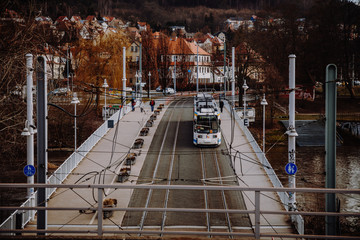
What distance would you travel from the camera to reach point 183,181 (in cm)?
2328

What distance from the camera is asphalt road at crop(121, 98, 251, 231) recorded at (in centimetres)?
1731

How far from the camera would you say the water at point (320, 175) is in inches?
837

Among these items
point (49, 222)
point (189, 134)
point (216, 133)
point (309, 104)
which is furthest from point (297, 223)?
point (309, 104)

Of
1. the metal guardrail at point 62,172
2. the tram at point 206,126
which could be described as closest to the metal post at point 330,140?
the metal guardrail at point 62,172

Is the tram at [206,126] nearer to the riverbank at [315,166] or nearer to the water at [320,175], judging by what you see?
the riverbank at [315,166]

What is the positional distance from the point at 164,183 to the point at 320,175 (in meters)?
14.4

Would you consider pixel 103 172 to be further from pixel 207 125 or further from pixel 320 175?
pixel 320 175

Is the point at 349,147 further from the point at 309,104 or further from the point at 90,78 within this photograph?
the point at 90,78

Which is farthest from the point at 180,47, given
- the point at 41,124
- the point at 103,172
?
the point at 41,124

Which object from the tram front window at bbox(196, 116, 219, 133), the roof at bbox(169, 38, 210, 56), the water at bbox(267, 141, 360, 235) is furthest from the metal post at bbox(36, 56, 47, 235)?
the roof at bbox(169, 38, 210, 56)

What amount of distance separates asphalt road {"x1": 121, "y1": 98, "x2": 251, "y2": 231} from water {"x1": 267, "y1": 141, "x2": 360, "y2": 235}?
4.00 meters

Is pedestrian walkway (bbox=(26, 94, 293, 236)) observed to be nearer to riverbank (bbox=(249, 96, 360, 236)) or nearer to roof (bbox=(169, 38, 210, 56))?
riverbank (bbox=(249, 96, 360, 236))

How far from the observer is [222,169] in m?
25.7

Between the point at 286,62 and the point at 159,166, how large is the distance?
39.4 metres
